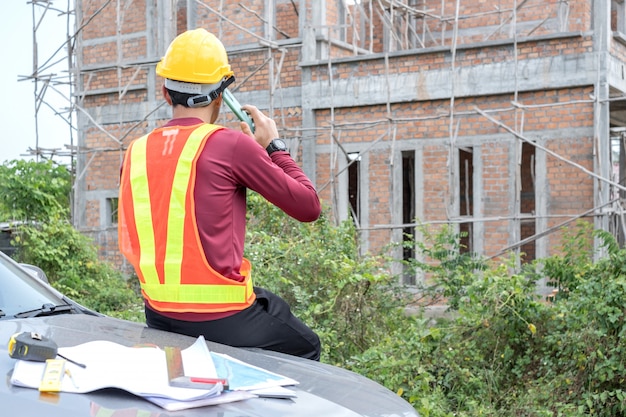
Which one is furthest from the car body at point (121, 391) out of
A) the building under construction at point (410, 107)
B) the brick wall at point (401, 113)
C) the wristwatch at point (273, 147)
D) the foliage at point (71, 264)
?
the brick wall at point (401, 113)

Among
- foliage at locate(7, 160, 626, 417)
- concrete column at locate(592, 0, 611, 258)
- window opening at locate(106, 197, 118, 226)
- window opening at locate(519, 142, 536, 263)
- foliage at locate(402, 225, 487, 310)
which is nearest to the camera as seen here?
foliage at locate(7, 160, 626, 417)

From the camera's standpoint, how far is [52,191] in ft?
51.1

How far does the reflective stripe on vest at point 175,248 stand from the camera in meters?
3.24

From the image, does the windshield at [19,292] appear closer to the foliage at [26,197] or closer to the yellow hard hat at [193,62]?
the yellow hard hat at [193,62]

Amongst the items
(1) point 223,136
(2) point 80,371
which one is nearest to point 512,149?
(1) point 223,136

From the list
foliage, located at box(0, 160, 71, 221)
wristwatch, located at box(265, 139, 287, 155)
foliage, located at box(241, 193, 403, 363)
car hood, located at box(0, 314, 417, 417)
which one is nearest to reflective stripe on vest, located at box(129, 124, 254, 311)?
car hood, located at box(0, 314, 417, 417)

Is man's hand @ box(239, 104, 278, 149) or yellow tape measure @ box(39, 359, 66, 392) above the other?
man's hand @ box(239, 104, 278, 149)

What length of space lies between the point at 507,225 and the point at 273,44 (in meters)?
4.94

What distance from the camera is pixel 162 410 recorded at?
238 cm

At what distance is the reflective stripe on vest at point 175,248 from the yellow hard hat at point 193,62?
201 mm

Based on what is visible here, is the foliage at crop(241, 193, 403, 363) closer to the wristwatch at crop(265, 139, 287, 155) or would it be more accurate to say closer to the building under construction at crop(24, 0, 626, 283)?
the building under construction at crop(24, 0, 626, 283)

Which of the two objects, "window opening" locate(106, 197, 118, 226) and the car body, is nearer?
the car body

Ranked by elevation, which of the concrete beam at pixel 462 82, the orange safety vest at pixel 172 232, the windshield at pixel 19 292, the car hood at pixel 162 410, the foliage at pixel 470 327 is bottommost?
the foliage at pixel 470 327

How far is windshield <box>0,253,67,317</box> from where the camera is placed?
3.52 m
